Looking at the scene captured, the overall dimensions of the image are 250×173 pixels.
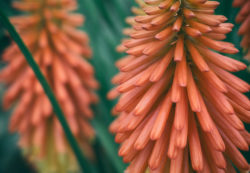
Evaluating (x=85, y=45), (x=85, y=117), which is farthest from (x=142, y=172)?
(x=85, y=45)

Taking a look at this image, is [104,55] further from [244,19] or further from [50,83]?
[244,19]

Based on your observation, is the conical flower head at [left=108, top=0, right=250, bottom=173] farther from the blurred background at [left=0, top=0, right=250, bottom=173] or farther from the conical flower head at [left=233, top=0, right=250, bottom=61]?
the blurred background at [left=0, top=0, right=250, bottom=173]

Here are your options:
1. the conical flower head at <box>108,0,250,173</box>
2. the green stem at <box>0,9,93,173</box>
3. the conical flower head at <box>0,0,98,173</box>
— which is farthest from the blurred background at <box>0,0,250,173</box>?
the conical flower head at <box>108,0,250,173</box>

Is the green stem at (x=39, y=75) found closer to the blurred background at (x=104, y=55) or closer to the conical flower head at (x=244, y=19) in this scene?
the blurred background at (x=104, y=55)

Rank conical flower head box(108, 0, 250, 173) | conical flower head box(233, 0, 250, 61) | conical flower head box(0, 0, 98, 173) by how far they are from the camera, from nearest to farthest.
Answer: conical flower head box(108, 0, 250, 173), conical flower head box(233, 0, 250, 61), conical flower head box(0, 0, 98, 173)

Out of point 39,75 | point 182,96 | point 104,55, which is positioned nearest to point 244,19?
point 182,96

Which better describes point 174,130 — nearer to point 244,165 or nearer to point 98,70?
point 244,165

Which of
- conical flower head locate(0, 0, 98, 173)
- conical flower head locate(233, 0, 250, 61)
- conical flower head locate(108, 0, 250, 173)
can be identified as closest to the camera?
conical flower head locate(108, 0, 250, 173)
